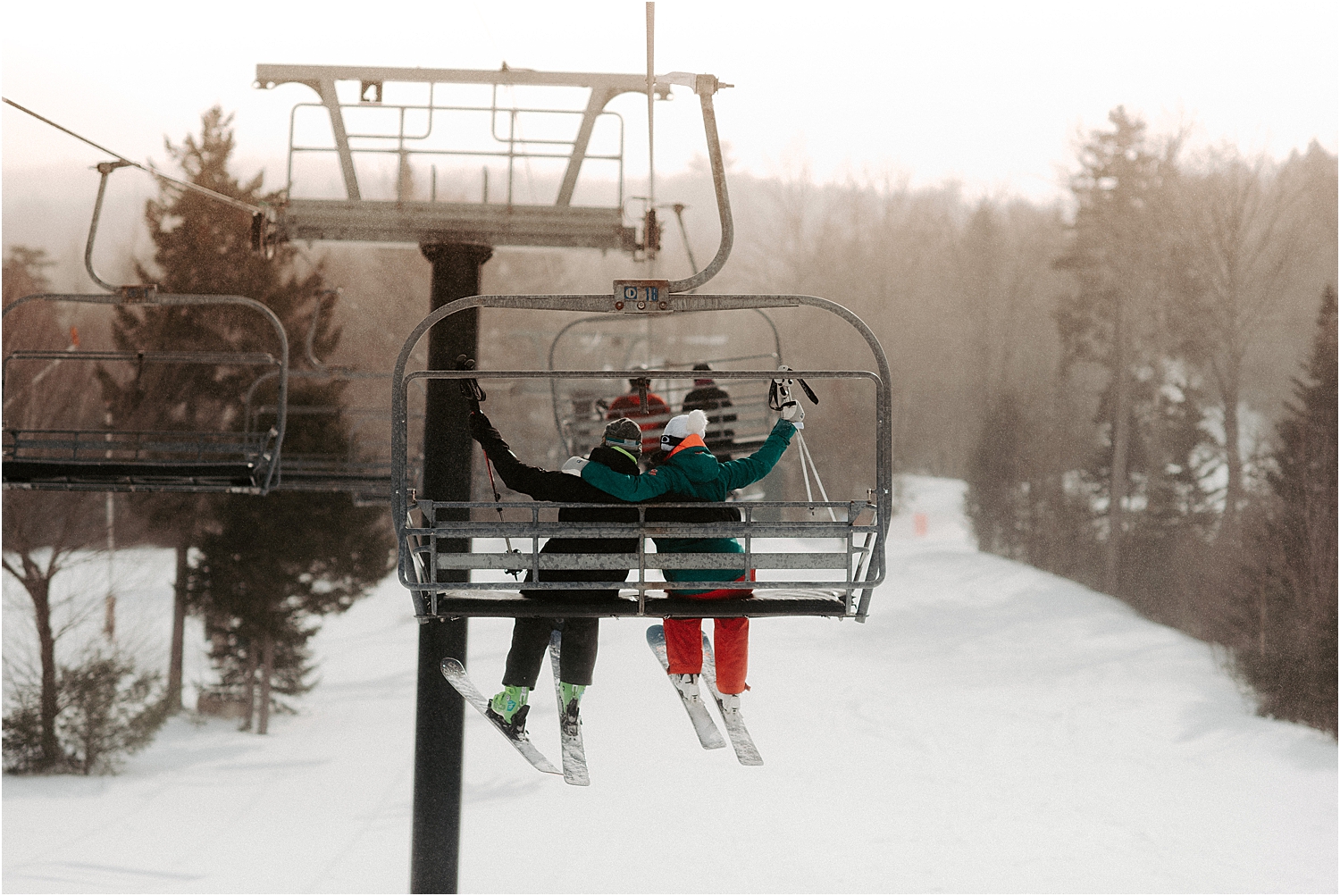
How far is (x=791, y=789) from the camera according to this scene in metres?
14.8

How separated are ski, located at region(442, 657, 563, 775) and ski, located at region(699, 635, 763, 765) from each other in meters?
0.72

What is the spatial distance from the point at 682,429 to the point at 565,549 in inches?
24.6

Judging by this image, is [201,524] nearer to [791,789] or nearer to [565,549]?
[791,789]

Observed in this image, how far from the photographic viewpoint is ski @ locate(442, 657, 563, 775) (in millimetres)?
4211

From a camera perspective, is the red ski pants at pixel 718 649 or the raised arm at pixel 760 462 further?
the red ski pants at pixel 718 649

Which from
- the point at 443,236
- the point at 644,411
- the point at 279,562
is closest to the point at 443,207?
the point at 443,236

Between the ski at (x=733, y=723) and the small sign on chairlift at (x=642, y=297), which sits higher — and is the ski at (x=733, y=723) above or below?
below

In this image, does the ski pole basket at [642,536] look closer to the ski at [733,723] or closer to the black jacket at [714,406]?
the ski at [733,723]

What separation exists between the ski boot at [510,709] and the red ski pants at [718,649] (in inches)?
25.0

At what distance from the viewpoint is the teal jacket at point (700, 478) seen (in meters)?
3.59

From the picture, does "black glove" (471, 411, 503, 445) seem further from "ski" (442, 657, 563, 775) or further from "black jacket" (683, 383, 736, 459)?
"black jacket" (683, 383, 736, 459)

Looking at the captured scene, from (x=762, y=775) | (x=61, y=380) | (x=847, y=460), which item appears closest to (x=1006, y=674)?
(x=762, y=775)

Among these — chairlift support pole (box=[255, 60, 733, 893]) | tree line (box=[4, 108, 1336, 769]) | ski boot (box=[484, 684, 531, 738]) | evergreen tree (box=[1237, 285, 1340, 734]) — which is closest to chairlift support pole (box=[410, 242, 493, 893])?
chairlift support pole (box=[255, 60, 733, 893])

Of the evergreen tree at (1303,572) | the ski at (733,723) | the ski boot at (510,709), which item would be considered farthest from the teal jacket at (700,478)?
the evergreen tree at (1303,572)
